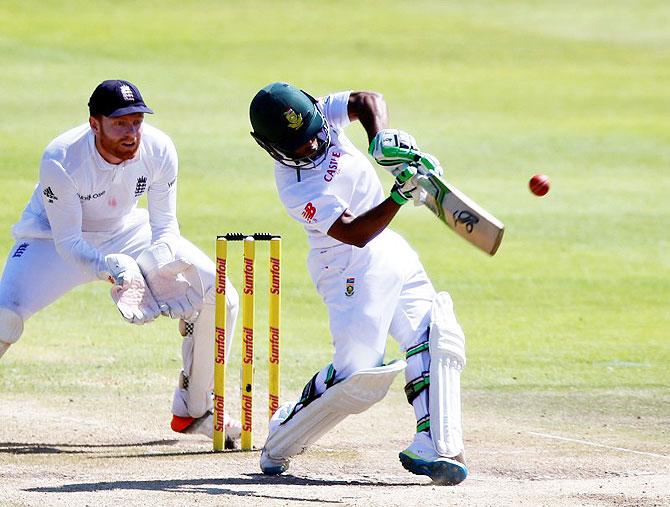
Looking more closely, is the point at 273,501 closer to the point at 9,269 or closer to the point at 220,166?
the point at 9,269

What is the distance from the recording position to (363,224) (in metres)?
5.28

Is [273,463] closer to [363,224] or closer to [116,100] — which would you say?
[363,224]

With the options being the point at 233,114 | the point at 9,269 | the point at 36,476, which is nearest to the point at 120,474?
the point at 36,476

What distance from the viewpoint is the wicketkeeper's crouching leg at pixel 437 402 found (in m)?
5.34

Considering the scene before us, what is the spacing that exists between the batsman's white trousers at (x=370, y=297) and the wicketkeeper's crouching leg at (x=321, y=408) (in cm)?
9

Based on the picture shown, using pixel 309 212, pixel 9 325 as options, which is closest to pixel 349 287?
pixel 309 212

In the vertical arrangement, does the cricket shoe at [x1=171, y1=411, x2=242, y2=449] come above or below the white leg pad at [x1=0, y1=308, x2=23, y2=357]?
below

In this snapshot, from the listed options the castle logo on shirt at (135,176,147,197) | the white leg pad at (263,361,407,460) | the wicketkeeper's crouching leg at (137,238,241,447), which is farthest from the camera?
the castle logo on shirt at (135,176,147,197)

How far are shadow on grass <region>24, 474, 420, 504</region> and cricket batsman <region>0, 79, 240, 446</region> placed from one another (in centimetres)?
84

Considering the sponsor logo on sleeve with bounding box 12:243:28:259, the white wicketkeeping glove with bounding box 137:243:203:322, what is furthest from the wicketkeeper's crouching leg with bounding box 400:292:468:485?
the sponsor logo on sleeve with bounding box 12:243:28:259

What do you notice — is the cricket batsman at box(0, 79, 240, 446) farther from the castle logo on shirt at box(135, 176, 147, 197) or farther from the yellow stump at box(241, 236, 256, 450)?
the yellow stump at box(241, 236, 256, 450)

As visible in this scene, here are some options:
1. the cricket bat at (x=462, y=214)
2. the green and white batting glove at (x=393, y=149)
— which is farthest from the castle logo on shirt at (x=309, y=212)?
the cricket bat at (x=462, y=214)

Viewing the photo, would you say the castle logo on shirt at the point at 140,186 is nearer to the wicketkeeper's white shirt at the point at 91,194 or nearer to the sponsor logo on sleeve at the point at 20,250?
the wicketkeeper's white shirt at the point at 91,194

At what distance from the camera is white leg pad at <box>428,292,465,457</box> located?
211 inches
